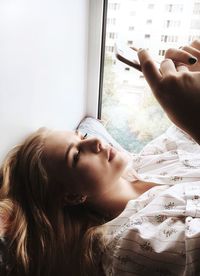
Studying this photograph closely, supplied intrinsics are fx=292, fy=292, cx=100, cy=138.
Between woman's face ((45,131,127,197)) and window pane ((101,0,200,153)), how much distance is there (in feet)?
1.87

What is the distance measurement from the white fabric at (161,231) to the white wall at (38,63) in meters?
0.47

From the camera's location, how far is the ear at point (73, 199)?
986 mm

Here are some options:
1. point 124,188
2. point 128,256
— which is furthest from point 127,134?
point 128,256

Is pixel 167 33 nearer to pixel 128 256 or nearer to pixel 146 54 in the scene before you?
pixel 146 54

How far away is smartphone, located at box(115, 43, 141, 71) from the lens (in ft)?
2.33

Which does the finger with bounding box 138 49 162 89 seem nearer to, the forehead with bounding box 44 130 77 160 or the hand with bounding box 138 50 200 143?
the hand with bounding box 138 50 200 143

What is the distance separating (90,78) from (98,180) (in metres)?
0.83

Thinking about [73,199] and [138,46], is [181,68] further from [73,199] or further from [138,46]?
[138,46]

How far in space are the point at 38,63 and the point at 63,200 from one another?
487mm

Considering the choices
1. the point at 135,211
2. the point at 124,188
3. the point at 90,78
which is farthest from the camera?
the point at 90,78

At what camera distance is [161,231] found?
2.67 feet

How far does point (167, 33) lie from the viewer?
1482 millimetres

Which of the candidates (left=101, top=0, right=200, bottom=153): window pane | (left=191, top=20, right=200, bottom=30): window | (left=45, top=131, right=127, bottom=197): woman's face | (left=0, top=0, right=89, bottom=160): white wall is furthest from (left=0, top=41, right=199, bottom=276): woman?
(left=191, top=20, right=200, bottom=30): window

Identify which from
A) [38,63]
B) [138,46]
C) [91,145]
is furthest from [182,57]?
[138,46]
